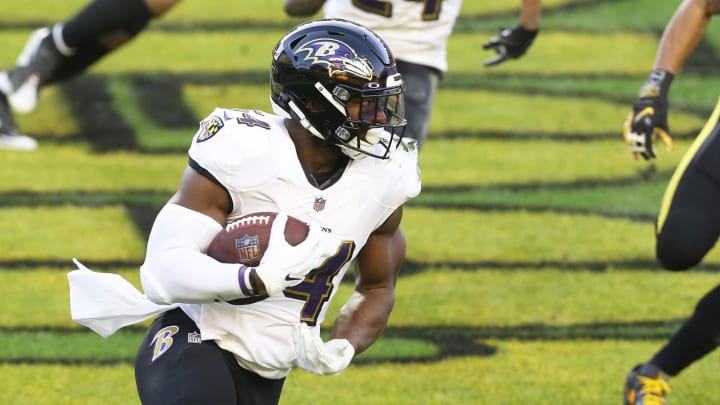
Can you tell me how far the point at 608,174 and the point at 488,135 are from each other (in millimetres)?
1086

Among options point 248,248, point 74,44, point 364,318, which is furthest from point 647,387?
point 74,44

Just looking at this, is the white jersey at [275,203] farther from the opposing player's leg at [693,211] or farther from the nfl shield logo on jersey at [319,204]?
the opposing player's leg at [693,211]

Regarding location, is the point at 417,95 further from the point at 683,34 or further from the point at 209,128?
the point at 209,128

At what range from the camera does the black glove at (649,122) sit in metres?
4.61

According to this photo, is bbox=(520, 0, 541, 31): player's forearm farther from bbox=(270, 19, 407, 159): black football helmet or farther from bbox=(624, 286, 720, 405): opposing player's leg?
bbox=(270, 19, 407, 159): black football helmet

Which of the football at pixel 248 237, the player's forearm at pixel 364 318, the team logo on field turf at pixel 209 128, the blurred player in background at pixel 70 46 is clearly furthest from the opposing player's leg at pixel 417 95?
the blurred player in background at pixel 70 46

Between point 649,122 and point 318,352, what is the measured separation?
1833 mm

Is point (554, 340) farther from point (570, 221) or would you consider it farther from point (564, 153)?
point (564, 153)

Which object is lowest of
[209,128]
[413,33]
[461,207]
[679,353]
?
[461,207]

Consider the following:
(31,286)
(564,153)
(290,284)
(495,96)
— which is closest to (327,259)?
(290,284)

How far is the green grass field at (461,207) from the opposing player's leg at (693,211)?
1.05m

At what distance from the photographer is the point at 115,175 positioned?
8430mm

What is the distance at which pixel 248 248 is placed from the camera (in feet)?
10.7

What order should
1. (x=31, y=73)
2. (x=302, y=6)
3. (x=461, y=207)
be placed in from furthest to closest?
(x=31, y=73)
(x=461, y=207)
(x=302, y=6)
